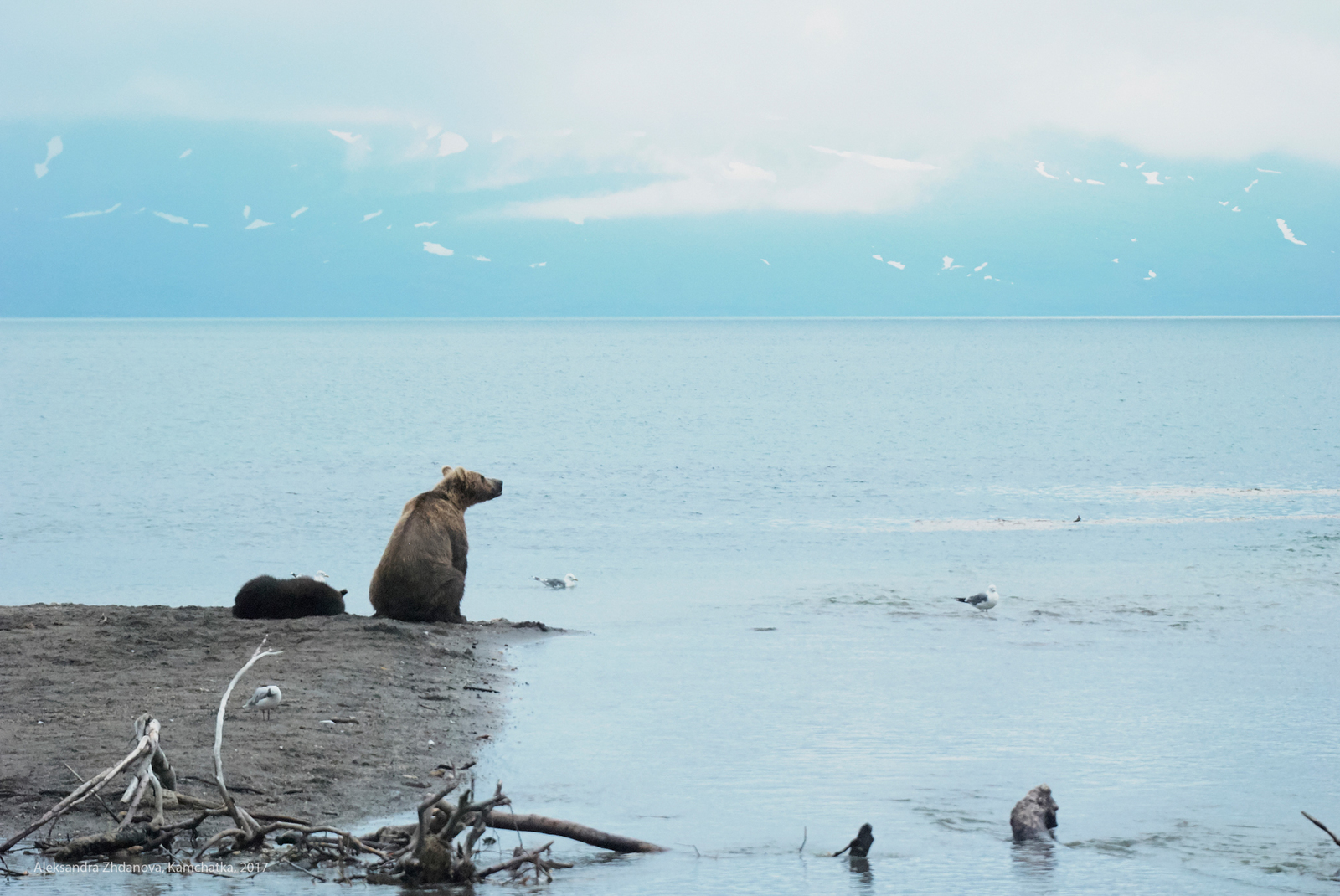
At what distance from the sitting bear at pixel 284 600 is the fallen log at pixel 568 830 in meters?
6.61

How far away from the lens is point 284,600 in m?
13.6

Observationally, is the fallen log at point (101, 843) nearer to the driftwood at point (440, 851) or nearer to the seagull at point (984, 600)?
the driftwood at point (440, 851)

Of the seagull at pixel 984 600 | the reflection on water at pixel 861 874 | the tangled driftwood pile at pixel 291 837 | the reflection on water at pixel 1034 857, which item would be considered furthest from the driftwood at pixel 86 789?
the seagull at pixel 984 600

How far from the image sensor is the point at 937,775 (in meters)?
9.09

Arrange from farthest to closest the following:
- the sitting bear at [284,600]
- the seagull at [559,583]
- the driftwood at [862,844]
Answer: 1. the seagull at [559,583]
2. the sitting bear at [284,600]
3. the driftwood at [862,844]

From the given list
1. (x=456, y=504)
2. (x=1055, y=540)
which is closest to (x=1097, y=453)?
(x=1055, y=540)

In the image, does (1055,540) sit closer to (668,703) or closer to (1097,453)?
(668,703)

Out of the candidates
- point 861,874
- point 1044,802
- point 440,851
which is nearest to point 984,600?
point 1044,802

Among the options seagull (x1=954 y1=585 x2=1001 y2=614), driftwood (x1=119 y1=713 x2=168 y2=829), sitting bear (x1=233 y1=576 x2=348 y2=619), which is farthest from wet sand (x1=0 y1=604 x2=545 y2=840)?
seagull (x1=954 y1=585 x2=1001 y2=614)

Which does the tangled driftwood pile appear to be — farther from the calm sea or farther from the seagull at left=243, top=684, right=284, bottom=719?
the seagull at left=243, top=684, right=284, bottom=719

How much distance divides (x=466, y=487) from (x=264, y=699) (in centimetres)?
559

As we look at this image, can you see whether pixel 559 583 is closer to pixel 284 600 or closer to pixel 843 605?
pixel 843 605

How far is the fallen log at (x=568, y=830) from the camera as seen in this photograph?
276 inches

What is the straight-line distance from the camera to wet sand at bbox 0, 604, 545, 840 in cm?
810
